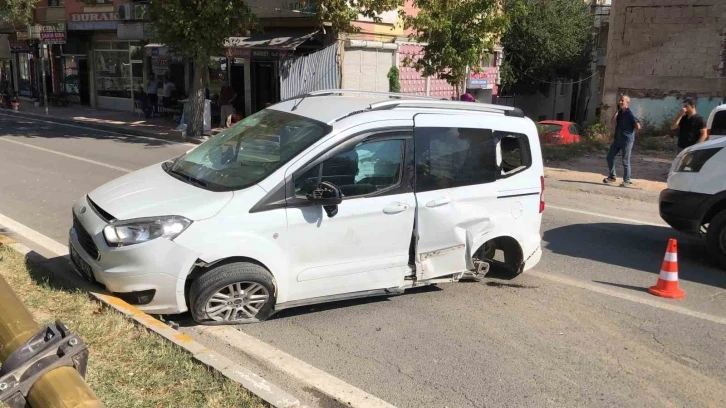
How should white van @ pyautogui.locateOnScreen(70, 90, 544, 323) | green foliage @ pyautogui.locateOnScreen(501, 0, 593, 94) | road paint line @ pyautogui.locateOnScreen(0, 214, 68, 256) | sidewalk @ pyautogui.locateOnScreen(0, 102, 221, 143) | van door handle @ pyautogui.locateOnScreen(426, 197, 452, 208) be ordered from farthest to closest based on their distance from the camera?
green foliage @ pyautogui.locateOnScreen(501, 0, 593, 94)
sidewalk @ pyautogui.locateOnScreen(0, 102, 221, 143)
road paint line @ pyautogui.locateOnScreen(0, 214, 68, 256)
van door handle @ pyautogui.locateOnScreen(426, 197, 452, 208)
white van @ pyautogui.locateOnScreen(70, 90, 544, 323)

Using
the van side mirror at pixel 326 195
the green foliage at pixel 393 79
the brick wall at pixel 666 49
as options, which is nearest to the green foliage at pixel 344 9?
the green foliage at pixel 393 79

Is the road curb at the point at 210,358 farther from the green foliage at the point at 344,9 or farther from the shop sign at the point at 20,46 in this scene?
the shop sign at the point at 20,46

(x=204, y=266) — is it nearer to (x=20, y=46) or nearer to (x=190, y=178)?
(x=190, y=178)

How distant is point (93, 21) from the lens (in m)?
27.0

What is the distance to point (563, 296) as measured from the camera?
5.91 m

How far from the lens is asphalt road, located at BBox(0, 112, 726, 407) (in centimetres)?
412

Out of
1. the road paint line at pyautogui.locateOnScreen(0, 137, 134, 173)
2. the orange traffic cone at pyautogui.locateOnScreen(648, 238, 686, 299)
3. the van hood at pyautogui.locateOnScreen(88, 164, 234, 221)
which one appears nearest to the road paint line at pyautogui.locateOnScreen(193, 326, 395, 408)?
the van hood at pyautogui.locateOnScreen(88, 164, 234, 221)

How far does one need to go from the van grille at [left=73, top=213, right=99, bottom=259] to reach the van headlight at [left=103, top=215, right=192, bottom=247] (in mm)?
245

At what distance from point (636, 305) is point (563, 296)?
2.15 ft

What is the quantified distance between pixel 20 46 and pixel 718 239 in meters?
34.5

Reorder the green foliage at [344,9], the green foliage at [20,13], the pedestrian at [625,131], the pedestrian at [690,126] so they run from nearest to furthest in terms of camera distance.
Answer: the pedestrian at [690,126] < the pedestrian at [625,131] < the green foliage at [344,9] < the green foliage at [20,13]

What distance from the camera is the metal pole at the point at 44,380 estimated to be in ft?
6.69

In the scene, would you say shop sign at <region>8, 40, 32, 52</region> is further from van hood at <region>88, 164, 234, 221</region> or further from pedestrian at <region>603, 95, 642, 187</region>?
van hood at <region>88, 164, 234, 221</region>

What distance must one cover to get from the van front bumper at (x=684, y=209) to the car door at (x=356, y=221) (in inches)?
154
